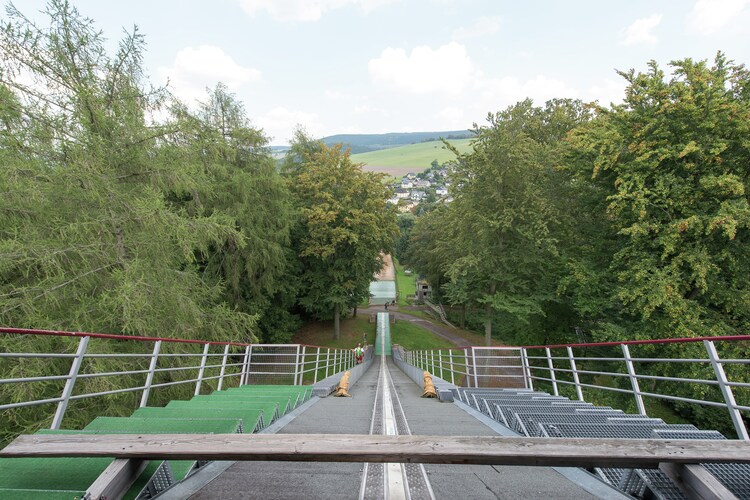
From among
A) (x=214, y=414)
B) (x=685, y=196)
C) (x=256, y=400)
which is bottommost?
(x=256, y=400)

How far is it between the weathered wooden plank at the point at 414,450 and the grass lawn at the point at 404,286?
54.4 metres

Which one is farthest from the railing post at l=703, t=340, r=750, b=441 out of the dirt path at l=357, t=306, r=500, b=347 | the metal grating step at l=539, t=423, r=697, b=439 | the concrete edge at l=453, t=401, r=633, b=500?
the dirt path at l=357, t=306, r=500, b=347

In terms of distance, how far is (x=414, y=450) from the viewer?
159cm

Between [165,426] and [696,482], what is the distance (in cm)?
303

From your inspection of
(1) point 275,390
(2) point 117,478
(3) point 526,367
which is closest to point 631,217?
(3) point 526,367

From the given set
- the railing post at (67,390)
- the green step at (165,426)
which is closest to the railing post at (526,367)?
the green step at (165,426)

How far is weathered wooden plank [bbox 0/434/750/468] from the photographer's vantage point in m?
1.56

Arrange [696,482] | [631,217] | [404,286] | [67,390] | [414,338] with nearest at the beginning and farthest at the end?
[696,482] < [67,390] < [631,217] < [414,338] < [404,286]

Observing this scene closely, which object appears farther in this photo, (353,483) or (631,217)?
(631,217)

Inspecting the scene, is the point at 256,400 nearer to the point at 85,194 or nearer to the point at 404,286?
the point at 85,194

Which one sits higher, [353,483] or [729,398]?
[729,398]

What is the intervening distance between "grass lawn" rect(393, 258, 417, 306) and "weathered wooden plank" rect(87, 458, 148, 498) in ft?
179

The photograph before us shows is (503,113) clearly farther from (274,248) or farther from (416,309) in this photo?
(416,309)

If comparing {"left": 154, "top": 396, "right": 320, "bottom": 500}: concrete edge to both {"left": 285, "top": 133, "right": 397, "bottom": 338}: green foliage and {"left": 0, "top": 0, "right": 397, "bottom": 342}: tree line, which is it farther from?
{"left": 285, "top": 133, "right": 397, "bottom": 338}: green foliage
